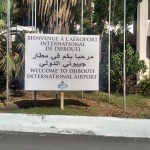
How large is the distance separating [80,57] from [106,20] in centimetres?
520

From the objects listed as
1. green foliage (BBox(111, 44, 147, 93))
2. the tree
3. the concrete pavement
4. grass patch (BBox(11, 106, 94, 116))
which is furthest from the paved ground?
the tree

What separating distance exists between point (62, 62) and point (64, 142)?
119 inches

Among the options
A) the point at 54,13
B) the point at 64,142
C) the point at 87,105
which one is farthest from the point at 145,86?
the point at 64,142

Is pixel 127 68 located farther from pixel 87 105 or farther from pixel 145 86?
pixel 87 105

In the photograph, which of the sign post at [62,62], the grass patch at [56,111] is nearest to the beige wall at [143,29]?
the sign post at [62,62]

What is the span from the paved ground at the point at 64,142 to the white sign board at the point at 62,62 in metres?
1.97

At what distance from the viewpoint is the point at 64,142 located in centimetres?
957

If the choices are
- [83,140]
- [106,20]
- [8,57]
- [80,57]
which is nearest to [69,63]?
[80,57]

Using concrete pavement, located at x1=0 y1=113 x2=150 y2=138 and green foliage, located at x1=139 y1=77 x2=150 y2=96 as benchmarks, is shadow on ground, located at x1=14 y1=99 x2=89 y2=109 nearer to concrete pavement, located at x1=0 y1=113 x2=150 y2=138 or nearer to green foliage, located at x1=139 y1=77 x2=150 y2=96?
concrete pavement, located at x1=0 y1=113 x2=150 y2=138

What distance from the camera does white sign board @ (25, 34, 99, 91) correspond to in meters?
11.9

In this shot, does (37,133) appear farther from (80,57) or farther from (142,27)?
(142,27)

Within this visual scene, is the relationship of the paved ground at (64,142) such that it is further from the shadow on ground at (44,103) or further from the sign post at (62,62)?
the shadow on ground at (44,103)

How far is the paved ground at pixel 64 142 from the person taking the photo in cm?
905

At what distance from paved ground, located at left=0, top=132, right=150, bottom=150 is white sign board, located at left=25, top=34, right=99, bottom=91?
197 cm
